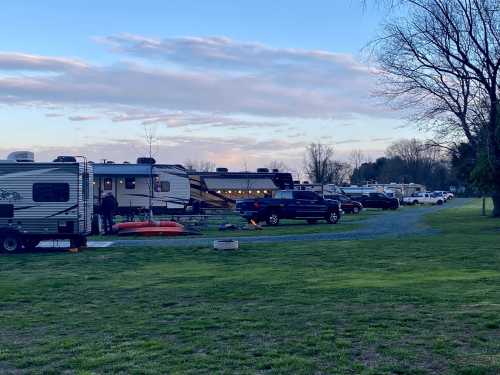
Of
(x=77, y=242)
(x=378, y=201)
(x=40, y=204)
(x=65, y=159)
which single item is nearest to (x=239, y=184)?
(x=378, y=201)

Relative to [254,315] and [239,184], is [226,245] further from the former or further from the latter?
[239,184]

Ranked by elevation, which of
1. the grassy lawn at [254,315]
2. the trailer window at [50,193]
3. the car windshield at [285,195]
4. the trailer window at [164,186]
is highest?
the trailer window at [164,186]

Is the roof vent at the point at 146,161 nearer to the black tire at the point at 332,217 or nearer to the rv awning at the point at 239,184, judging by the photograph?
the rv awning at the point at 239,184

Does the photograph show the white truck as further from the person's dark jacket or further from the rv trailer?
the person's dark jacket

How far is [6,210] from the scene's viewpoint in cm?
2028

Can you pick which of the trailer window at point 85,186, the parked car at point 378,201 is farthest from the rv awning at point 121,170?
the parked car at point 378,201

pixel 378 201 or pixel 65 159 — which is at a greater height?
pixel 65 159

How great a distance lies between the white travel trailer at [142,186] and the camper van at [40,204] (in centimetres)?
1450

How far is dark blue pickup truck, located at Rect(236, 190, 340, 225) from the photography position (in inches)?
1299

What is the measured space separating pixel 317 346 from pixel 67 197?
1484 centimetres

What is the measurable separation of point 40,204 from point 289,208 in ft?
51.4

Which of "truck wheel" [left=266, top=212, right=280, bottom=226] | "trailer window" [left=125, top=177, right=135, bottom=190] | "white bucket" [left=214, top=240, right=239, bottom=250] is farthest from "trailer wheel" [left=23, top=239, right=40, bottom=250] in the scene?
"trailer window" [left=125, top=177, right=135, bottom=190]

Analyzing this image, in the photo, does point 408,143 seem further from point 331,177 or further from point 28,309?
point 28,309

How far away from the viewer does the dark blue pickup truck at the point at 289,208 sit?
33000 mm
